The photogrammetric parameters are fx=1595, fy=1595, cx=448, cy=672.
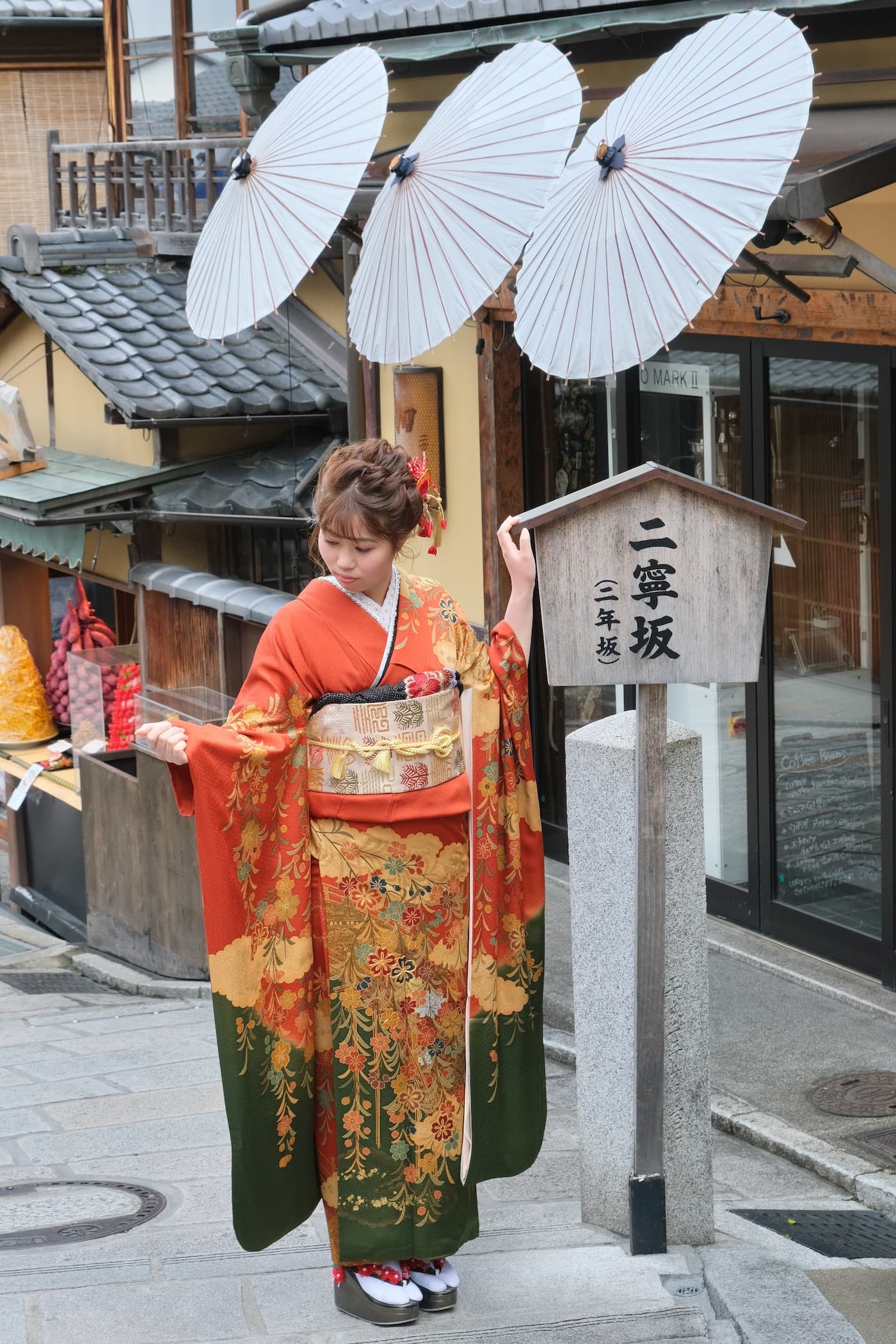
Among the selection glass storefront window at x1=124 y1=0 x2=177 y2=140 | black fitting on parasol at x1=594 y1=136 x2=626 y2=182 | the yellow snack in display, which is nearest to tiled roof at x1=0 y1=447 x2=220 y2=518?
the yellow snack in display

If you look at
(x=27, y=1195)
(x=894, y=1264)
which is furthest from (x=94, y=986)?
(x=894, y=1264)

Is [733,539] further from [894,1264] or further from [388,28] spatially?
[388,28]

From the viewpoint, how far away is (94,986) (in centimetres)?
975

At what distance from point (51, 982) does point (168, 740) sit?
669cm

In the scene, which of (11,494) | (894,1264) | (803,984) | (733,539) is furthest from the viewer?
(11,494)

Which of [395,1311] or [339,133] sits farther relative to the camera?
[339,133]

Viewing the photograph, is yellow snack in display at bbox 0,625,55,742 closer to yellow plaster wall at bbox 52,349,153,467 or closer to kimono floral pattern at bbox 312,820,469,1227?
yellow plaster wall at bbox 52,349,153,467

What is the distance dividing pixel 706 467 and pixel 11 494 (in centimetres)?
513

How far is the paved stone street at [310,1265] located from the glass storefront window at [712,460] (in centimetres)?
231

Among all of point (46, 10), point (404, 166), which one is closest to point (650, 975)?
point (404, 166)

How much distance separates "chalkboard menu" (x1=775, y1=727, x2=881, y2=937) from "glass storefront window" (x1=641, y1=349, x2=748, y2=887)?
0.99ft

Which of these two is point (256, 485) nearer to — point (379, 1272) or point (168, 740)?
point (168, 740)

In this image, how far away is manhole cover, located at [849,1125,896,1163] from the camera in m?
5.57

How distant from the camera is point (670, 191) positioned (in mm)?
4234
